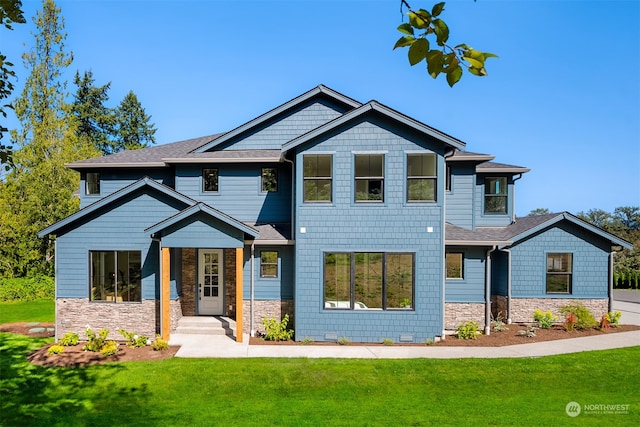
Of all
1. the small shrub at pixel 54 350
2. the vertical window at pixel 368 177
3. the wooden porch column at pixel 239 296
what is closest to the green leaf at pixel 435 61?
the vertical window at pixel 368 177

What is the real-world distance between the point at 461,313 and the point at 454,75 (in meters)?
12.5

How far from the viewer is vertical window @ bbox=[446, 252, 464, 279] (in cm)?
1304

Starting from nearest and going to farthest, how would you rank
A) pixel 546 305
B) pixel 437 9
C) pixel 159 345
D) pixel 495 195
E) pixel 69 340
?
pixel 437 9, pixel 159 345, pixel 69 340, pixel 546 305, pixel 495 195

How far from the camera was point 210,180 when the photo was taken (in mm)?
13523

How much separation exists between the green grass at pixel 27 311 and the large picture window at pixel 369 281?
1148cm

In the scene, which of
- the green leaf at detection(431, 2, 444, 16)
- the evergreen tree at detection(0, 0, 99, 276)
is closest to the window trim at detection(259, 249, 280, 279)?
the green leaf at detection(431, 2, 444, 16)

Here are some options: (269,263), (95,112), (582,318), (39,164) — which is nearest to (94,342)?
(269,263)

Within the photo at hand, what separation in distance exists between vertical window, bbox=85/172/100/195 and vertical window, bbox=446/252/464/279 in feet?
45.1

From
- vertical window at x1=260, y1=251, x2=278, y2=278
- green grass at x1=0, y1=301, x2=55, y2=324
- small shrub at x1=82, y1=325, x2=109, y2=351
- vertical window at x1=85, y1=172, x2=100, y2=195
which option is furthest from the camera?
green grass at x1=0, y1=301, x2=55, y2=324

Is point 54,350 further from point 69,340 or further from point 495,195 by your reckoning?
point 495,195

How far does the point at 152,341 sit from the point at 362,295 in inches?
265

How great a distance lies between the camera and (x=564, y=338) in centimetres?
1158

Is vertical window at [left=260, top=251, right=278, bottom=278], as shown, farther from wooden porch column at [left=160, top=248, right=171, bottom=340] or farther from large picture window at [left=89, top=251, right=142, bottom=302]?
large picture window at [left=89, top=251, right=142, bottom=302]

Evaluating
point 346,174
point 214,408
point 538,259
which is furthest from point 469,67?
point 538,259
